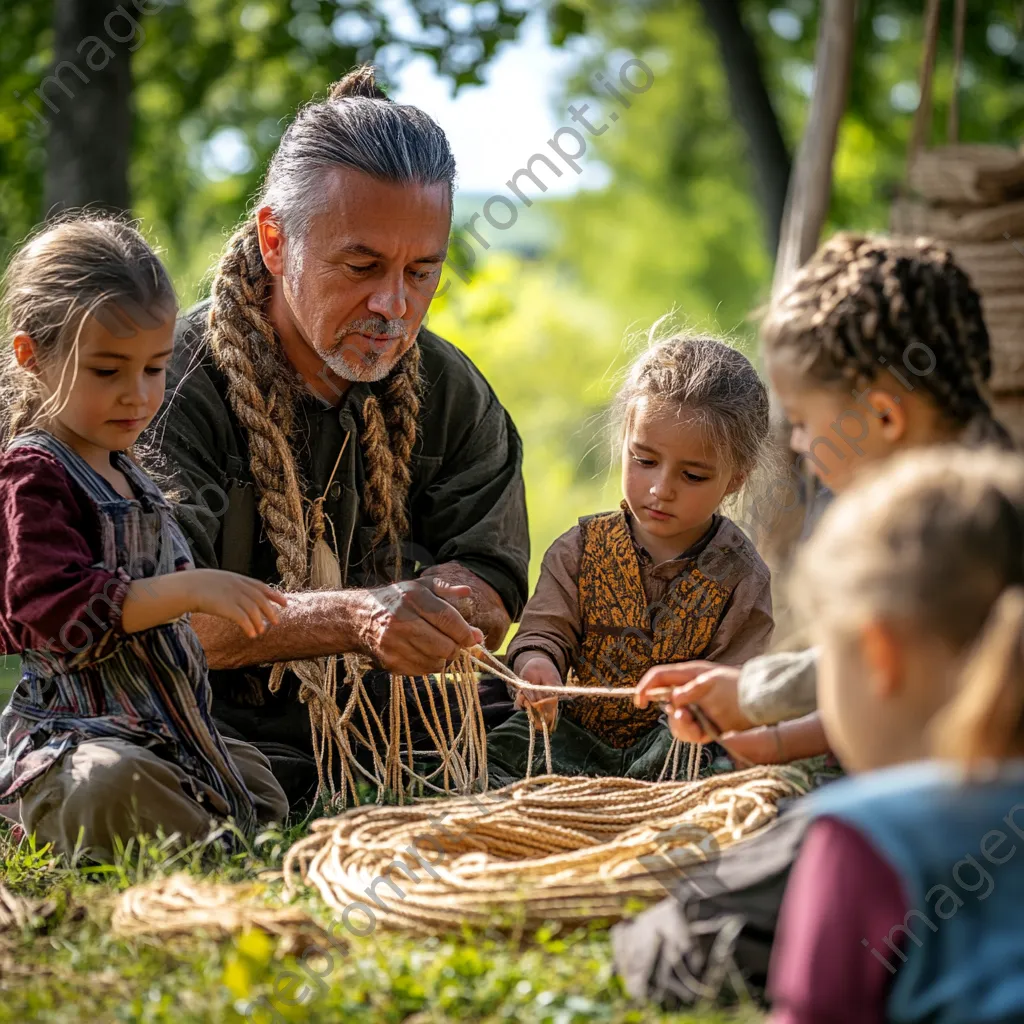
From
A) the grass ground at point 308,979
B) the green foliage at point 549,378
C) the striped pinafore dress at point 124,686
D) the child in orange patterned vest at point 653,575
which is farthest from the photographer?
the green foliage at point 549,378

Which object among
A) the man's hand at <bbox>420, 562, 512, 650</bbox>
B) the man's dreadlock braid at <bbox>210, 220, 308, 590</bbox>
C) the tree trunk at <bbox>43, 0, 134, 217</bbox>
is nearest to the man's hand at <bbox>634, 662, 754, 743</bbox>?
the man's hand at <bbox>420, 562, 512, 650</bbox>

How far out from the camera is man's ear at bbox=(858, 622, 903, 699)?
171cm

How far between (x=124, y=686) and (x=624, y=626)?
134 centimetres

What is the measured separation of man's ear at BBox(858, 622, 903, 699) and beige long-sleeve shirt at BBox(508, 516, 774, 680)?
2058 mm

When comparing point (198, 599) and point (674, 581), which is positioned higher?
point (198, 599)

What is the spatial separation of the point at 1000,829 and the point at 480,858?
128 centimetres

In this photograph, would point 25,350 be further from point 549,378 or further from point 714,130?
point 549,378

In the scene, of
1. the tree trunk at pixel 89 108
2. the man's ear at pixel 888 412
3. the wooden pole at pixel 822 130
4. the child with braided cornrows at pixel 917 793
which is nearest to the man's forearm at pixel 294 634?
the man's ear at pixel 888 412

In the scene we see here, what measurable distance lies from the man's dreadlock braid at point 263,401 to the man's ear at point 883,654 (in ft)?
7.57

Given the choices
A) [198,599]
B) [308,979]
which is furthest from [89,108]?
[308,979]

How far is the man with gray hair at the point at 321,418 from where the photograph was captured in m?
3.75

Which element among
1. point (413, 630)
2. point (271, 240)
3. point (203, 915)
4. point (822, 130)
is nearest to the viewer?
point (203, 915)

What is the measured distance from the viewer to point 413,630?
331cm

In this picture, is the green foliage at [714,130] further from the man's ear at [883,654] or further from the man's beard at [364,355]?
the man's ear at [883,654]
